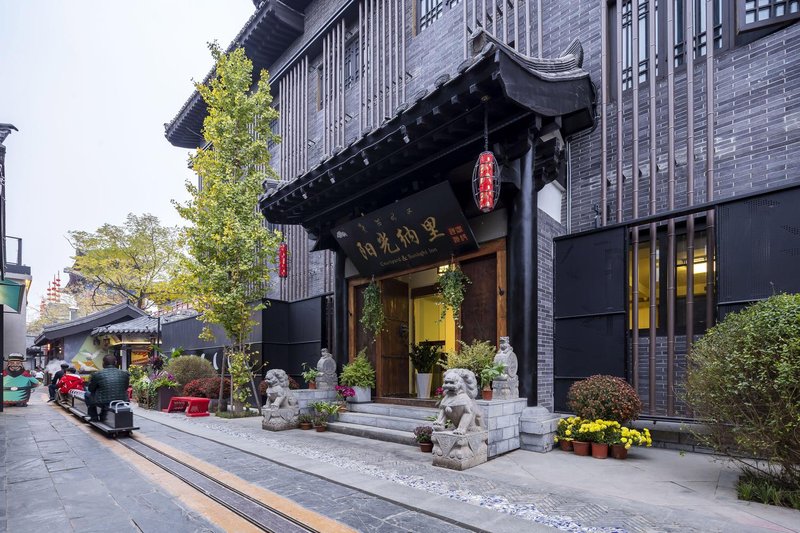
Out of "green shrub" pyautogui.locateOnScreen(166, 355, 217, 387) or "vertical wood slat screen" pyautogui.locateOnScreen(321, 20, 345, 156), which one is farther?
"green shrub" pyautogui.locateOnScreen(166, 355, 217, 387)

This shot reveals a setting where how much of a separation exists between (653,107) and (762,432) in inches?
240

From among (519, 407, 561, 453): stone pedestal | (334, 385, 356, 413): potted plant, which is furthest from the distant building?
(334, 385, 356, 413): potted plant

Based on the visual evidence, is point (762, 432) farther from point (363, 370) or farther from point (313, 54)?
point (313, 54)

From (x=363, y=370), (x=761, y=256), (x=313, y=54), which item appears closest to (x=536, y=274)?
(x=761, y=256)

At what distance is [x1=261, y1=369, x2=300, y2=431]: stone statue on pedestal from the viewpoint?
33.2ft

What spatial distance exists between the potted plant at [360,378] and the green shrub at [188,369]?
7480 millimetres

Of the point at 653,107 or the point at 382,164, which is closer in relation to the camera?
the point at 653,107

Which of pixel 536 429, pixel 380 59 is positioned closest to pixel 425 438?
pixel 536 429

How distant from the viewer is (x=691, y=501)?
489 cm

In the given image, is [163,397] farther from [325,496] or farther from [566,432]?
[566,432]

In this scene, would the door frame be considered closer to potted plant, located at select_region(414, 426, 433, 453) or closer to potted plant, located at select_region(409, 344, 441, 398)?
potted plant, located at select_region(409, 344, 441, 398)

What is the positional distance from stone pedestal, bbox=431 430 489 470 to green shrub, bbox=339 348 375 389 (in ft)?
13.8

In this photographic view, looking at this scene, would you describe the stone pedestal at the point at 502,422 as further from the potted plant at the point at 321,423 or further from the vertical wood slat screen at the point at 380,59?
the vertical wood slat screen at the point at 380,59

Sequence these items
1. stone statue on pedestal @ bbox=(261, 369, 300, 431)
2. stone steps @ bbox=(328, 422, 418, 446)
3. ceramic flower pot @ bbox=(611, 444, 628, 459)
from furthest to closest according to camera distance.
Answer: stone statue on pedestal @ bbox=(261, 369, 300, 431) < stone steps @ bbox=(328, 422, 418, 446) < ceramic flower pot @ bbox=(611, 444, 628, 459)
